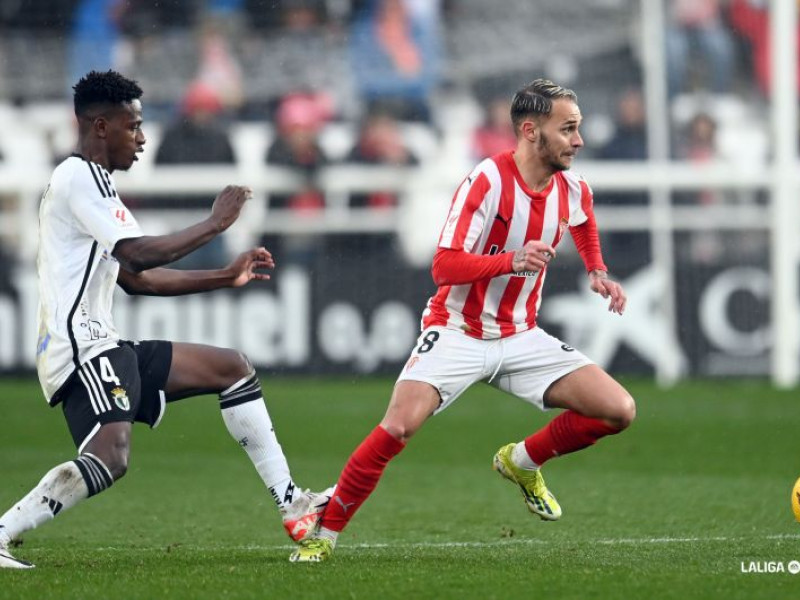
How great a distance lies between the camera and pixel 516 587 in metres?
5.93

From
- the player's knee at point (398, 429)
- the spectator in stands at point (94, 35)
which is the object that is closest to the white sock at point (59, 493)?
the player's knee at point (398, 429)

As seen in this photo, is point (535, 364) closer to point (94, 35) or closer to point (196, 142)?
point (196, 142)

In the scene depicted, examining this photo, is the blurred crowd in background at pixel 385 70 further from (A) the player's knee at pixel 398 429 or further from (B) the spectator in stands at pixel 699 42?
(A) the player's knee at pixel 398 429

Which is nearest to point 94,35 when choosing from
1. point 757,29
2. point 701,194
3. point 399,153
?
point 399,153

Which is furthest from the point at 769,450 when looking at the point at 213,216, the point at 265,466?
the point at 213,216

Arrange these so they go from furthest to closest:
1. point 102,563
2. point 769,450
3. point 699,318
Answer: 1. point 699,318
2. point 769,450
3. point 102,563

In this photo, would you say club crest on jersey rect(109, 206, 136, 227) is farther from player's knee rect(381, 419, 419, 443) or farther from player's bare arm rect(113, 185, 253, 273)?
player's knee rect(381, 419, 419, 443)

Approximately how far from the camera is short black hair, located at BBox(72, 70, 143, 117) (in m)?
6.70

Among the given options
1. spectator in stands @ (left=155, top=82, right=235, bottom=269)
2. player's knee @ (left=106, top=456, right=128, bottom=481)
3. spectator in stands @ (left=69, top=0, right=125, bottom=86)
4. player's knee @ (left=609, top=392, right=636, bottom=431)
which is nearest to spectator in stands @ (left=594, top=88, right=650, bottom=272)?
spectator in stands @ (left=155, top=82, right=235, bottom=269)

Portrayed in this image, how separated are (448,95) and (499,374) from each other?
10154 mm

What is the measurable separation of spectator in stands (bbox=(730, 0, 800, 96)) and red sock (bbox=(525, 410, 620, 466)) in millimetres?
9970

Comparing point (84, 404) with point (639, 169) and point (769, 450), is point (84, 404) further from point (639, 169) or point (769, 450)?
point (639, 169)

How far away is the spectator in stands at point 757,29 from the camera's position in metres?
16.3

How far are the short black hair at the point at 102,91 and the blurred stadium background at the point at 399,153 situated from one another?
28.9ft
